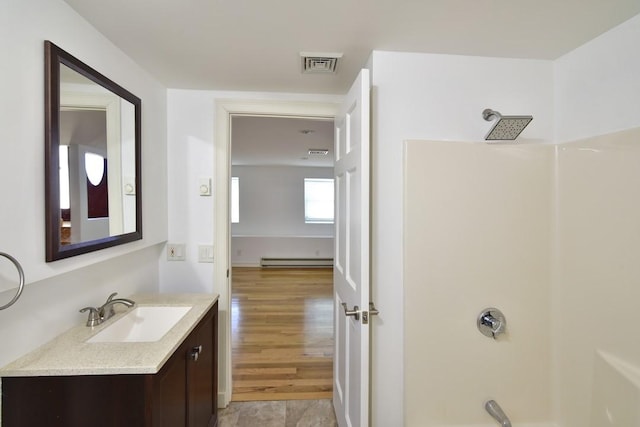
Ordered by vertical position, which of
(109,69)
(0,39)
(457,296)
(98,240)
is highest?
(109,69)

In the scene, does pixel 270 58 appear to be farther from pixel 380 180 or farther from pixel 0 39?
pixel 0 39

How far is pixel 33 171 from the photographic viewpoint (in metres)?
0.94

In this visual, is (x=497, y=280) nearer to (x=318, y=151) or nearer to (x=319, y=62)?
(x=319, y=62)

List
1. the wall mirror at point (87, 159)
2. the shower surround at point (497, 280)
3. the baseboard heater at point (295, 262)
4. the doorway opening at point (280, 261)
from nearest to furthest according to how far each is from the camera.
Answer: the wall mirror at point (87, 159) → the shower surround at point (497, 280) → the doorway opening at point (280, 261) → the baseboard heater at point (295, 262)

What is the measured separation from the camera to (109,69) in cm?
130

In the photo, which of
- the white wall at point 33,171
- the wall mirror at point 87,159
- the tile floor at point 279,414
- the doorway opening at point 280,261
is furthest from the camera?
the doorway opening at point 280,261

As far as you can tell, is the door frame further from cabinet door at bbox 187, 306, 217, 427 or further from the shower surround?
the shower surround

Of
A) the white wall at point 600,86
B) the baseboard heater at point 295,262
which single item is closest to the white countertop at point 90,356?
the white wall at point 600,86

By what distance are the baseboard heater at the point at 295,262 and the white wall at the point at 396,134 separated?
4.88m

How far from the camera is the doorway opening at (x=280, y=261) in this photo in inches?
91.4

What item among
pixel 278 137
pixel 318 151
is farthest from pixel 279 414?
pixel 318 151

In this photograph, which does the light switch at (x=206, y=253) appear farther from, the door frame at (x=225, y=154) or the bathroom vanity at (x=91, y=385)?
the bathroom vanity at (x=91, y=385)

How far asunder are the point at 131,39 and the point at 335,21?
0.92 m

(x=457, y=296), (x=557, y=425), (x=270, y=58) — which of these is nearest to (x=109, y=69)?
(x=270, y=58)
